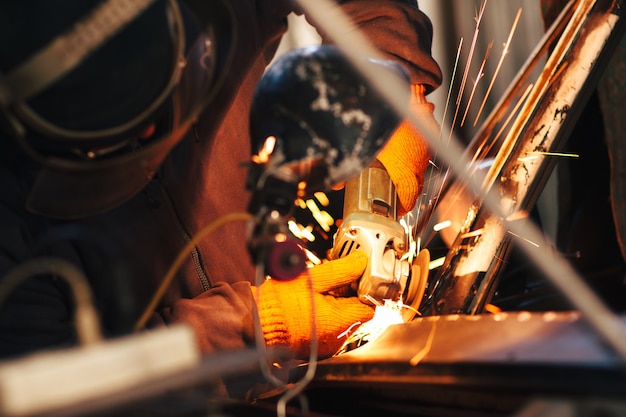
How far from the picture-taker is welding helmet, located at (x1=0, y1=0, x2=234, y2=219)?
2.78 feet

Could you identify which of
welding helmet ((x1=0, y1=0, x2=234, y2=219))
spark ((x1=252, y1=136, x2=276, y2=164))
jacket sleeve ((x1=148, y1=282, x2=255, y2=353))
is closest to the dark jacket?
jacket sleeve ((x1=148, y1=282, x2=255, y2=353))

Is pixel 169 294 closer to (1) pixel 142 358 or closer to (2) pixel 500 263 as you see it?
(2) pixel 500 263

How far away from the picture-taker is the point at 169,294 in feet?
5.24

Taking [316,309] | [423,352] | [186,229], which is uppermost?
[186,229]

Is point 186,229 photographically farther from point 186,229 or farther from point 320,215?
point 320,215

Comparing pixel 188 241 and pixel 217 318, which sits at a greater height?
pixel 188 241

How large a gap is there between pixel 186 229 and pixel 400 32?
77 centimetres

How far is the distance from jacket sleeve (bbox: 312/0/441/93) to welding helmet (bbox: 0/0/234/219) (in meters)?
0.74

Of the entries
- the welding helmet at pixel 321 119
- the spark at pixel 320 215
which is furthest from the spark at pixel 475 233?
the spark at pixel 320 215

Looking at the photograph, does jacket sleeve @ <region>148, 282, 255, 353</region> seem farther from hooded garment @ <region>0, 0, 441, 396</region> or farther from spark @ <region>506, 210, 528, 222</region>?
spark @ <region>506, 210, 528, 222</region>

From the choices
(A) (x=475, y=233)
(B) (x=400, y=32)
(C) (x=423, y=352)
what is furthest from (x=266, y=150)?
(B) (x=400, y=32)

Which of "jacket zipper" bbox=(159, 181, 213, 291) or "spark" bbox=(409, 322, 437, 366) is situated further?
"jacket zipper" bbox=(159, 181, 213, 291)

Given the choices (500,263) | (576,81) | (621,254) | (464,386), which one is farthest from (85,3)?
(621,254)

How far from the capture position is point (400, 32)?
1.75 meters
